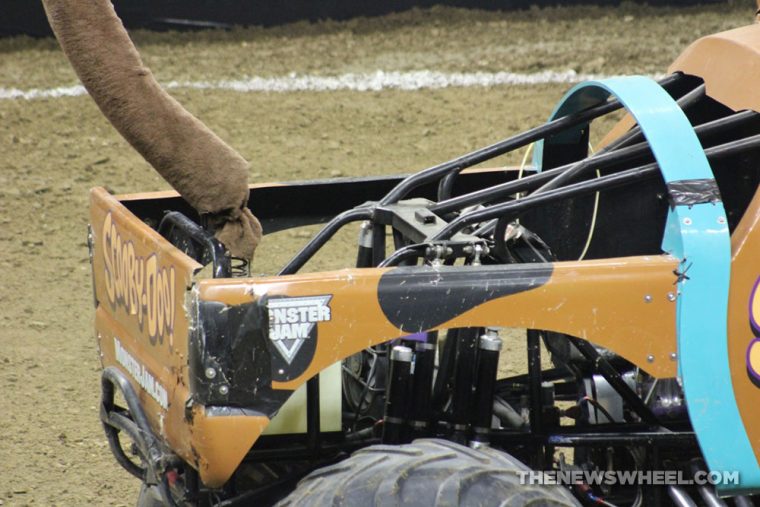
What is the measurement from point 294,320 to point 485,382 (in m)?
0.55

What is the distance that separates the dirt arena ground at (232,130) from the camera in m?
4.90

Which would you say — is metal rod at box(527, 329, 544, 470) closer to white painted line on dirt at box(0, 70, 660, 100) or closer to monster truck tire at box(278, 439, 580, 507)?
monster truck tire at box(278, 439, 580, 507)

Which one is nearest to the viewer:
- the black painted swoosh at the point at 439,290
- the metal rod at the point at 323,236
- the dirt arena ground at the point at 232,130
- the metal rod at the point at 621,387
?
the black painted swoosh at the point at 439,290

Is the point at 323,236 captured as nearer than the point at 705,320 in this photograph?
No

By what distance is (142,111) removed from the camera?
115 inches

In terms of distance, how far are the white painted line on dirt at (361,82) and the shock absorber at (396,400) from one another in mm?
6074

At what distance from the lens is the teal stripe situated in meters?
2.74

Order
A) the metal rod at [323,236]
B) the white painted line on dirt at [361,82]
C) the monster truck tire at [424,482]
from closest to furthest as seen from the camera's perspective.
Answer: the monster truck tire at [424,482]
the metal rod at [323,236]
the white painted line on dirt at [361,82]

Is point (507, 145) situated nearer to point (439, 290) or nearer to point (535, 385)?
point (535, 385)

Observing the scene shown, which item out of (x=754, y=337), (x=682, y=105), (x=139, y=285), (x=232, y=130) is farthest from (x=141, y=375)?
(x=232, y=130)

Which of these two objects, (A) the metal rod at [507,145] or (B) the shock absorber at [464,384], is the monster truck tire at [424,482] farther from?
(A) the metal rod at [507,145]

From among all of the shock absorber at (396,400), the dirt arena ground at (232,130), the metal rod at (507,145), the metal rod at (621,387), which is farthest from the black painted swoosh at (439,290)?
the dirt arena ground at (232,130)

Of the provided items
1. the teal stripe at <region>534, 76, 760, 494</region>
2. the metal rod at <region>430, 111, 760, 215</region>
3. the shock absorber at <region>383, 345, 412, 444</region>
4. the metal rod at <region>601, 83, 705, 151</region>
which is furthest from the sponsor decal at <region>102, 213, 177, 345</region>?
the metal rod at <region>601, 83, 705, 151</region>

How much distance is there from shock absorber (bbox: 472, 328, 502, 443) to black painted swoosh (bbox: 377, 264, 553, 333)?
0.74 ft
